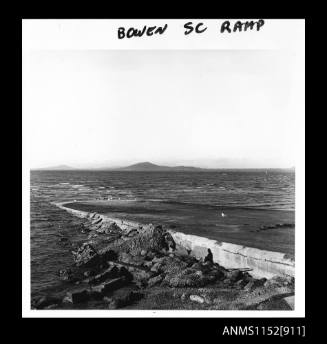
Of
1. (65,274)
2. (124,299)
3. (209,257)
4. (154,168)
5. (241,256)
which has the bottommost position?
(124,299)

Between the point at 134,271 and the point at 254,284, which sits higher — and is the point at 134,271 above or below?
above

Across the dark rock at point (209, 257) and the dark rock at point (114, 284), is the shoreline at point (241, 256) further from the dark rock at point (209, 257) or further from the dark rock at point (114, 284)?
the dark rock at point (114, 284)

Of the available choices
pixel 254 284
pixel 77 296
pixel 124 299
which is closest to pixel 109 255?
pixel 77 296

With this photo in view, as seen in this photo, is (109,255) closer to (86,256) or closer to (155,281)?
(86,256)

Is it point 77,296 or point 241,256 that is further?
point 241,256

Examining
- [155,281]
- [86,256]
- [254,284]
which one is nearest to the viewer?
[254,284]

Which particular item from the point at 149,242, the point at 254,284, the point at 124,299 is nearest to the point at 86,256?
the point at 149,242

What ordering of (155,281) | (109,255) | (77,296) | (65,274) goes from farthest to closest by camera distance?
(109,255) < (65,274) < (155,281) < (77,296)

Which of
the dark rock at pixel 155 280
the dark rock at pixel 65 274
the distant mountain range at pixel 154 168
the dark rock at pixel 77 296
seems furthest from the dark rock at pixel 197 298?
the distant mountain range at pixel 154 168
